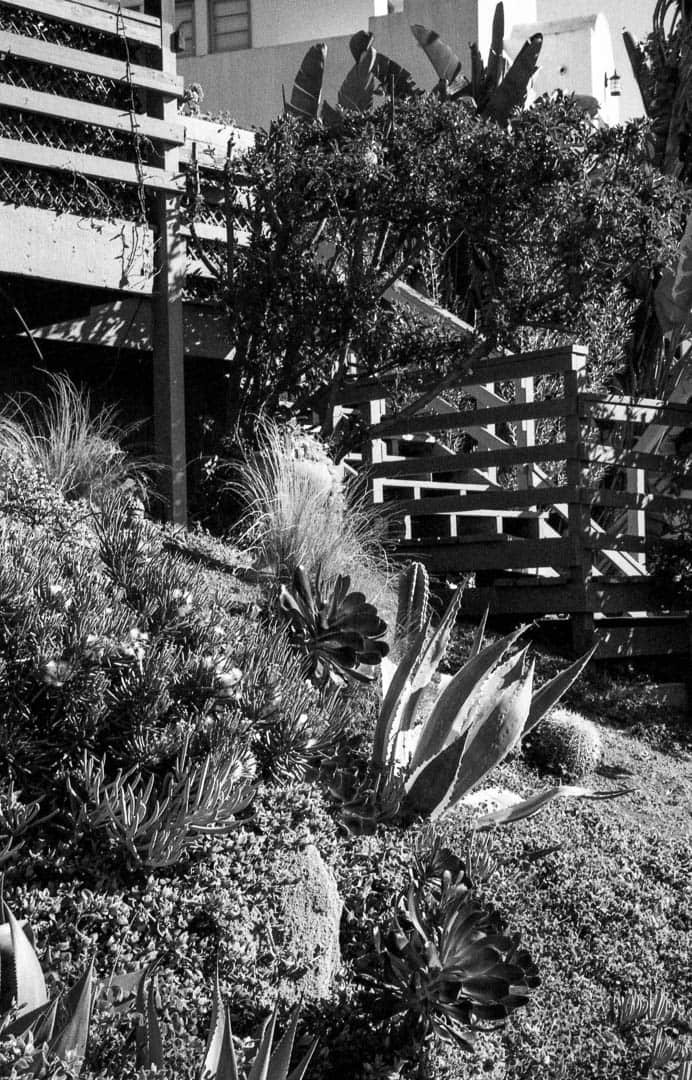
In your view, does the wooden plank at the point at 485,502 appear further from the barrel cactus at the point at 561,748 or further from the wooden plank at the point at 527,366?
the barrel cactus at the point at 561,748

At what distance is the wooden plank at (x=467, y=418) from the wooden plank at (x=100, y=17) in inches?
135

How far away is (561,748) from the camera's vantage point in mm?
6910

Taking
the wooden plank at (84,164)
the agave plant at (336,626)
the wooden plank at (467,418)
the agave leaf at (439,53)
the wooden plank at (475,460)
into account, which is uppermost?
the agave leaf at (439,53)

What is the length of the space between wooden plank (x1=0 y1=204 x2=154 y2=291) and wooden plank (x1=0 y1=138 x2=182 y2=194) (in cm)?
30

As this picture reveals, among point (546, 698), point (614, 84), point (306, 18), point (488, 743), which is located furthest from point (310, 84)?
point (614, 84)

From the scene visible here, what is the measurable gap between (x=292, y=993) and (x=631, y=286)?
1422 centimetres

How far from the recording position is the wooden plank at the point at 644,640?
352 inches

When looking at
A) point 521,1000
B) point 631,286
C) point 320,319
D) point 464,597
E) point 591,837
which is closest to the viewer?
point 521,1000

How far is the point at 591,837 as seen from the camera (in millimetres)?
5652

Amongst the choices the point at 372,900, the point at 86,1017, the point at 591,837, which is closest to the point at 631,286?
the point at 591,837

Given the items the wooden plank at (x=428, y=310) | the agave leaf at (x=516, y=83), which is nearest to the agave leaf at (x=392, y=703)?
the wooden plank at (x=428, y=310)

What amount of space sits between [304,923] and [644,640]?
19.4 ft

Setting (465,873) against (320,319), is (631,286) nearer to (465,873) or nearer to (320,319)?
(320,319)

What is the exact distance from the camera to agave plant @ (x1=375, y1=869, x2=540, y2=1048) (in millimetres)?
3422
